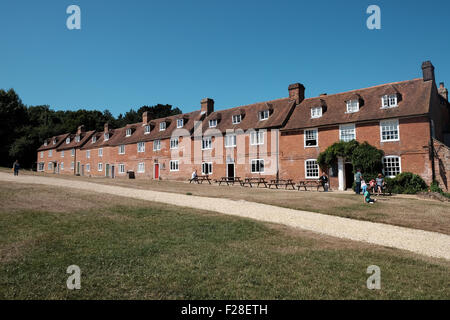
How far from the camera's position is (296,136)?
95.0 feet

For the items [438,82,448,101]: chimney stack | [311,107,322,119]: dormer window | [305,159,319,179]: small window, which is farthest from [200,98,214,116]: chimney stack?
[438,82,448,101]: chimney stack

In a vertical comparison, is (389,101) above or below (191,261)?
above

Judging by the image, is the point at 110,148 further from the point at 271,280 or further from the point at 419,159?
the point at 271,280

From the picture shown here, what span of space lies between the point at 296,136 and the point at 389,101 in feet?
28.4

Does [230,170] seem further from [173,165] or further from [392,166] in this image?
[392,166]

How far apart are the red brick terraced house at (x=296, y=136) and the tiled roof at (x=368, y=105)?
8 centimetres

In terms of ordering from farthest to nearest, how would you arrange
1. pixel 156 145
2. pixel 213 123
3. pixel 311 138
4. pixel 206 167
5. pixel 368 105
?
1. pixel 156 145
2. pixel 213 123
3. pixel 206 167
4. pixel 311 138
5. pixel 368 105

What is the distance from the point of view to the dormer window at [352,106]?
26.4 m

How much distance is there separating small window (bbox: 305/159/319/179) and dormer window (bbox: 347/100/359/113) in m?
5.75

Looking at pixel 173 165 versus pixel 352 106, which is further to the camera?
pixel 173 165

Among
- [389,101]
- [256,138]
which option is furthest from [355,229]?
[256,138]

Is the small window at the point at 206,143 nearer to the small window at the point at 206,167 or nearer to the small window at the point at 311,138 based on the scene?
the small window at the point at 206,167

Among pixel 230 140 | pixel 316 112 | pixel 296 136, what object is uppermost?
pixel 316 112

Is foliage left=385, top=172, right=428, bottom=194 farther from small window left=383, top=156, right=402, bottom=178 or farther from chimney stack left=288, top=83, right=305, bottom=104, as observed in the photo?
chimney stack left=288, top=83, right=305, bottom=104
